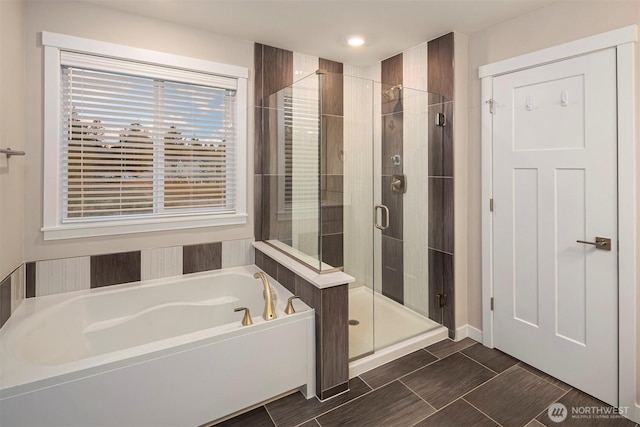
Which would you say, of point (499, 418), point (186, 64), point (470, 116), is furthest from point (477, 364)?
point (186, 64)

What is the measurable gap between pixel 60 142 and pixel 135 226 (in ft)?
2.33

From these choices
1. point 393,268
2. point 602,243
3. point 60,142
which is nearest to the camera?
point 602,243

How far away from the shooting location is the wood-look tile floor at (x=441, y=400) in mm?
1805

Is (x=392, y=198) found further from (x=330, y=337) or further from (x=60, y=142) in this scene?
(x=60, y=142)

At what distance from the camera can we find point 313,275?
2068 mm

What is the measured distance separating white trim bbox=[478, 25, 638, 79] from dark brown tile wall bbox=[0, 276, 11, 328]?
336 centimetres

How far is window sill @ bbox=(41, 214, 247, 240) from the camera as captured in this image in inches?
86.4

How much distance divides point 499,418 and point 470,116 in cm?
211

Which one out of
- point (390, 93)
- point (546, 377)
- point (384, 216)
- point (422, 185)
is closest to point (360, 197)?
point (384, 216)

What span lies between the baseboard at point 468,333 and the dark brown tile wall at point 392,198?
0.54m

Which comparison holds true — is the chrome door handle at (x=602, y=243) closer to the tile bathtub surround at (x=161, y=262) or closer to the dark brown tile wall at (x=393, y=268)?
the dark brown tile wall at (x=393, y=268)

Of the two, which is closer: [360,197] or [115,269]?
[115,269]

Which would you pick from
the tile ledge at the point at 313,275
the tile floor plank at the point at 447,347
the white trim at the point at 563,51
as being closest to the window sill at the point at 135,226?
the tile ledge at the point at 313,275

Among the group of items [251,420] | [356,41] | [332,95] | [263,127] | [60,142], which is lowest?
[251,420]
